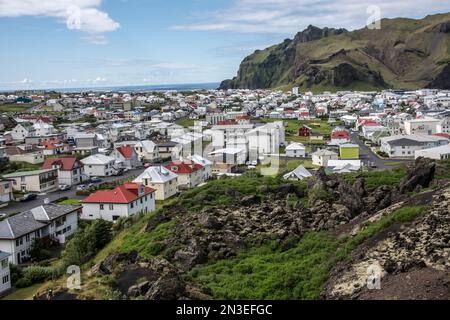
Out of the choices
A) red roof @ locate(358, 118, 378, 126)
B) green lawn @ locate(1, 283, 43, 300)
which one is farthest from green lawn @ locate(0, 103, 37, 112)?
green lawn @ locate(1, 283, 43, 300)

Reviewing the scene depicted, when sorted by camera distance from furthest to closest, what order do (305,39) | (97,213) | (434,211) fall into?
(305,39), (97,213), (434,211)

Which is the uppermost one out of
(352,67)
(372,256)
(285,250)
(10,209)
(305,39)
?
(305,39)

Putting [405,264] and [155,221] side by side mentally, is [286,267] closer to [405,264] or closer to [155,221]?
[405,264]

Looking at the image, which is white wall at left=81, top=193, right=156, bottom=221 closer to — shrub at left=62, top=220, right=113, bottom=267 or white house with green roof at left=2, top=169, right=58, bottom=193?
shrub at left=62, top=220, right=113, bottom=267

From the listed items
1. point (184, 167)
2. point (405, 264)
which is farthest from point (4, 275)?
point (184, 167)

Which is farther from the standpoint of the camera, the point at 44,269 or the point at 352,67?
the point at 352,67

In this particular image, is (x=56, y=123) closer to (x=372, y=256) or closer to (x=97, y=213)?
(x=97, y=213)

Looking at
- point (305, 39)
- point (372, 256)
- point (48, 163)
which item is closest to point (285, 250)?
point (372, 256)
